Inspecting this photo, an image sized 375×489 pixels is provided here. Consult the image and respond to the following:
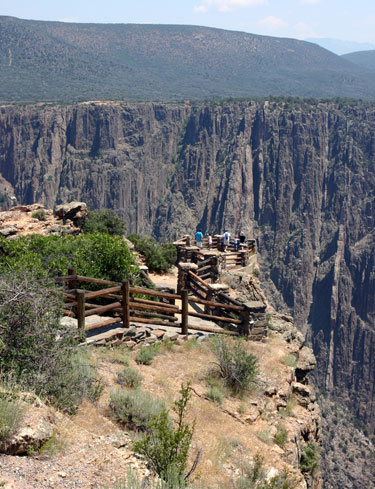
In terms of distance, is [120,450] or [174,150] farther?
[174,150]

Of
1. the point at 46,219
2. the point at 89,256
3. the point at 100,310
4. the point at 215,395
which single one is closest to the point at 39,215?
the point at 46,219

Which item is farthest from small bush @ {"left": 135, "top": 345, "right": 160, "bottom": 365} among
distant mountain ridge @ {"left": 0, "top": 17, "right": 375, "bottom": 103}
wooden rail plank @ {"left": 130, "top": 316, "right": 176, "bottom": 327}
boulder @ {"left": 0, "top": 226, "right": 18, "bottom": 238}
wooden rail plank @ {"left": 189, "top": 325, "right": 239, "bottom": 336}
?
distant mountain ridge @ {"left": 0, "top": 17, "right": 375, "bottom": 103}

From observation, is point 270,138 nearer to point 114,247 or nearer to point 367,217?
point 367,217

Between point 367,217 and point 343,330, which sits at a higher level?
point 367,217

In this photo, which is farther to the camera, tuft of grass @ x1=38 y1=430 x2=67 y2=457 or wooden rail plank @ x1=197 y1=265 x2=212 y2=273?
wooden rail plank @ x1=197 y1=265 x2=212 y2=273

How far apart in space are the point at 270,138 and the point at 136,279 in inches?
3499

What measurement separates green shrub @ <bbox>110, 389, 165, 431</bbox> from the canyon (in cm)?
8121

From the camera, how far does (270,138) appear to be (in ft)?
330

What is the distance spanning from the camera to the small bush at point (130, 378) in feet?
29.1

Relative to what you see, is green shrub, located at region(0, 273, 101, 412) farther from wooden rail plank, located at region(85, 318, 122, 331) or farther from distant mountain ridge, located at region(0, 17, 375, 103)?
distant mountain ridge, located at region(0, 17, 375, 103)

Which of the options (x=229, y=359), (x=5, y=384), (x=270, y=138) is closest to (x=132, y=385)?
(x=229, y=359)

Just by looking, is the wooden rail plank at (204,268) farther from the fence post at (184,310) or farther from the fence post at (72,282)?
the fence post at (72,282)

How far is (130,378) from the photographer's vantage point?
29.4ft

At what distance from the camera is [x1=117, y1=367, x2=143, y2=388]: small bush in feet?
29.1
